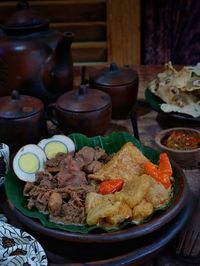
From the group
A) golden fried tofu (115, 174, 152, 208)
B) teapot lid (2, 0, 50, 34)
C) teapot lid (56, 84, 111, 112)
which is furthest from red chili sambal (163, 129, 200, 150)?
teapot lid (2, 0, 50, 34)

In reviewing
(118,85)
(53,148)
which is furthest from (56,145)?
(118,85)

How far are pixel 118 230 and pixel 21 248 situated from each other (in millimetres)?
234

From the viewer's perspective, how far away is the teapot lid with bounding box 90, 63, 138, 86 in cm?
174

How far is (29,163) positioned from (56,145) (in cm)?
12

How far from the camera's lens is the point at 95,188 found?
3.89ft

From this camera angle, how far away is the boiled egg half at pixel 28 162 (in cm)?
125

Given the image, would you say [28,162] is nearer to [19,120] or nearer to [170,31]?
[19,120]

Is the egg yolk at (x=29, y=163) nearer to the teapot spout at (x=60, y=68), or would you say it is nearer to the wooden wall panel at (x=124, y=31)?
the teapot spout at (x=60, y=68)

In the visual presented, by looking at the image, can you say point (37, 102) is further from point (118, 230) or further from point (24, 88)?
point (118, 230)

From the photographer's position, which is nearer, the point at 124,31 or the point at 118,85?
the point at 118,85

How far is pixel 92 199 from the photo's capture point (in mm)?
1098

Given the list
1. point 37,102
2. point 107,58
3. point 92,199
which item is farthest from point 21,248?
point 107,58

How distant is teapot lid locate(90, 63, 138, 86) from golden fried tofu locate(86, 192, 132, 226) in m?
0.75

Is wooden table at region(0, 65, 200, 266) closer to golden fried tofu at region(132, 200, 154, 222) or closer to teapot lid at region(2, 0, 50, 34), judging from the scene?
golden fried tofu at region(132, 200, 154, 222)
